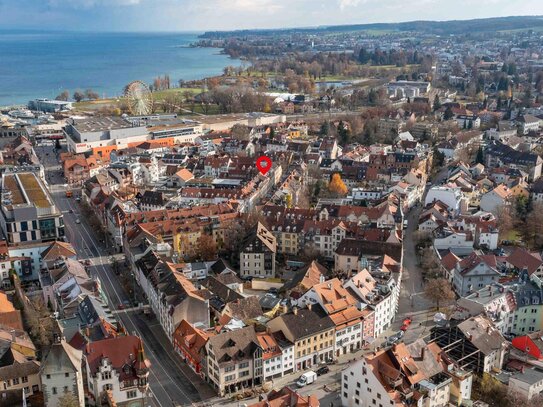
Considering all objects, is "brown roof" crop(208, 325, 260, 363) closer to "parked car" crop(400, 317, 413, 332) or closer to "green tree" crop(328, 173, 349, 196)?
"parked car" crop(400, 317, 413, 332)

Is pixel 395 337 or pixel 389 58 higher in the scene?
pixel 389 58

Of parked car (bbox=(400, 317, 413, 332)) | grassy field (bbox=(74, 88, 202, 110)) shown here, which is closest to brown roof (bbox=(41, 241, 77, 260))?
parked car (bbox=(400, 317, 413, 332))

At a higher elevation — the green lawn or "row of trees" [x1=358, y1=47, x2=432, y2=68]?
"row of trees" [x1=358, y1=47, x2=432, y2=68]

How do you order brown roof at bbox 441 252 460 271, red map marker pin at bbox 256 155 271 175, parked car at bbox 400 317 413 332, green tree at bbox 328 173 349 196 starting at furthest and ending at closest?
1. red map marker pin at bbox 256 155 271 175
2. green tree at bbox 328 173 349 196
3. brown roof at bbox 441 252 460 271
4. parked car at bbox 400 317 413 332

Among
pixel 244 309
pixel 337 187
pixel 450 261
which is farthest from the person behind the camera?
pixel 337 187

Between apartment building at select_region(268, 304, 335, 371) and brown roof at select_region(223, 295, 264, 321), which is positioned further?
brown roof at select_region(223, 295, 264, 321)

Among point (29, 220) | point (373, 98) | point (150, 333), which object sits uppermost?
point (373, 98)

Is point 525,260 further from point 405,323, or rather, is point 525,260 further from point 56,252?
point 56,252

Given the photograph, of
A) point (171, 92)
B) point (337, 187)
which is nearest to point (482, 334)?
point (337, 187)
